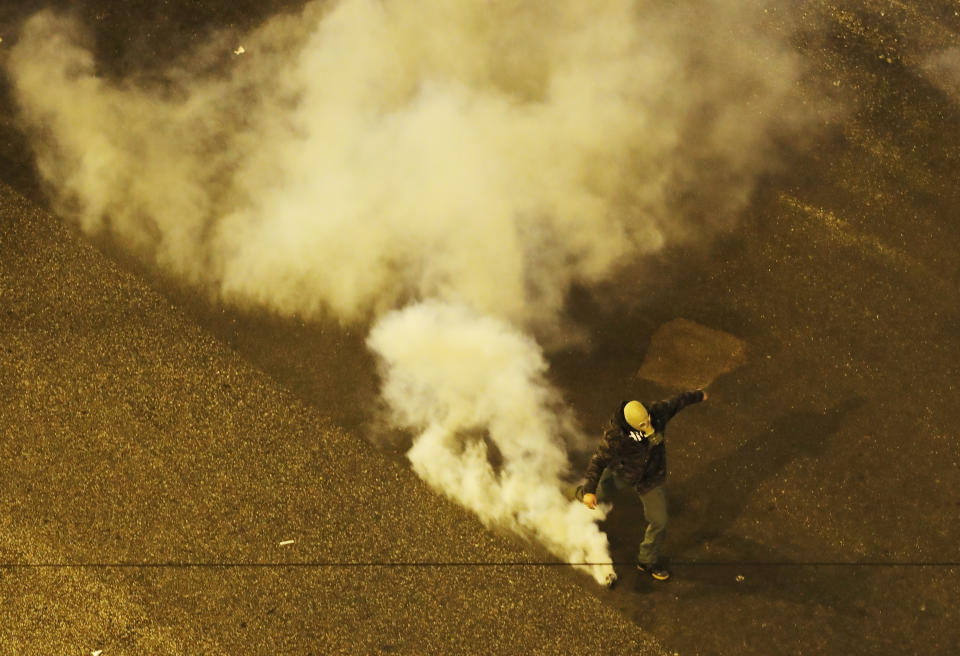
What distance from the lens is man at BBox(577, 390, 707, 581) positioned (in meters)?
4.17

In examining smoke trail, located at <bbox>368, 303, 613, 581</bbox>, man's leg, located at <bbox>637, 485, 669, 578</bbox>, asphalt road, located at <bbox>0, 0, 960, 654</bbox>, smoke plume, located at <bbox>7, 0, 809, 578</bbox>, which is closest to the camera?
man's leg, located at <bbox>637, 485, 669, 578</bbox>

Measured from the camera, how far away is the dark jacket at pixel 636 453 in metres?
4.20

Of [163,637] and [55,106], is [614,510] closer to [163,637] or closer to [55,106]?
[163,637]

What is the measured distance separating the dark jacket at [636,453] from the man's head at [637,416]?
0.04 m

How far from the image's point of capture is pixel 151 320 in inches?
206

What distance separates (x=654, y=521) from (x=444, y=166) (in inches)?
107

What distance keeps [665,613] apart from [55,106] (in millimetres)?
5400

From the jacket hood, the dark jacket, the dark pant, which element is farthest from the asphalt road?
the jacket hood

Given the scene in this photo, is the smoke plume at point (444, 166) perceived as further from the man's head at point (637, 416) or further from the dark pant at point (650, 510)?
the man's head at point (637, 416)

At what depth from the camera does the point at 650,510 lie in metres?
4.45

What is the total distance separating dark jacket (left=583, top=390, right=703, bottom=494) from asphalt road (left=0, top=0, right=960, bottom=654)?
534 mm

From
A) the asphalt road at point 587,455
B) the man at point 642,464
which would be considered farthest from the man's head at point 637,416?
the asphalt road at point 587,455

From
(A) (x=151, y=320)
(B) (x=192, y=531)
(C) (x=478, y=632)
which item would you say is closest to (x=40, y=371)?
(A) (x=151, y=320)

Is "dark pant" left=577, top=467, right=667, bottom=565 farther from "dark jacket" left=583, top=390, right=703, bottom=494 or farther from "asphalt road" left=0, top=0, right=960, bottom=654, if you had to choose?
"asphalt road" left=0, top=0, right=960, bottom=654
